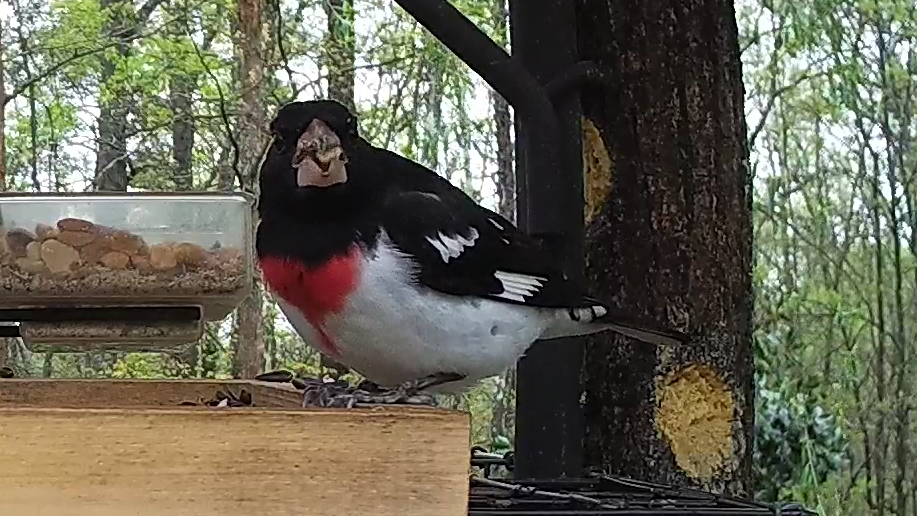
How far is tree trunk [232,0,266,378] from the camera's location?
5.59m

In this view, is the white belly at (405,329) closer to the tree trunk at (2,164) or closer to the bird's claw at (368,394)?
the bird's claw at (368,394)

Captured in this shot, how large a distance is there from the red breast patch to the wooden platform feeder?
40 centimetres

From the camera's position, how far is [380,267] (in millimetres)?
1335

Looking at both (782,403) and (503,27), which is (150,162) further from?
(782,403)

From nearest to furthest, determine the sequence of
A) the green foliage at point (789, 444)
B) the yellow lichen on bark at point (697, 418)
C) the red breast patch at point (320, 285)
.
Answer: the red breast patch at point (320, 285) < the yellow lichen on bark at point (697, 418) < the green foliage at point (789, 444)

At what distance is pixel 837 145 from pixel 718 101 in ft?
11.1

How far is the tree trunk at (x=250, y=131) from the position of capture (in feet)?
18.3

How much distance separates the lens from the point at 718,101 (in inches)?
84.2

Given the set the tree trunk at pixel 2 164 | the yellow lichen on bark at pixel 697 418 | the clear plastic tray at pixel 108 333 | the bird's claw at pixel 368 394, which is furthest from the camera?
the tree trunk at pixel 2 164

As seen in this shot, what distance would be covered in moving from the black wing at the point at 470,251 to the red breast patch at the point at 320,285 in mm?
72

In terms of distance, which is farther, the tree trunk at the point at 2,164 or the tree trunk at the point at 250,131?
the tree trunk at the point at 250,131

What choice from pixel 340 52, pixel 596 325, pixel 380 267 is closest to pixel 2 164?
pixel 340 52

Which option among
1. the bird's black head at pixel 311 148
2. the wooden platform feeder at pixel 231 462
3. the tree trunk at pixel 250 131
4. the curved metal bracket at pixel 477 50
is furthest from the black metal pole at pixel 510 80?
the tree trunk at pixel 250 131

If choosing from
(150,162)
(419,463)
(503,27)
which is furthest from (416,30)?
(419,463)
